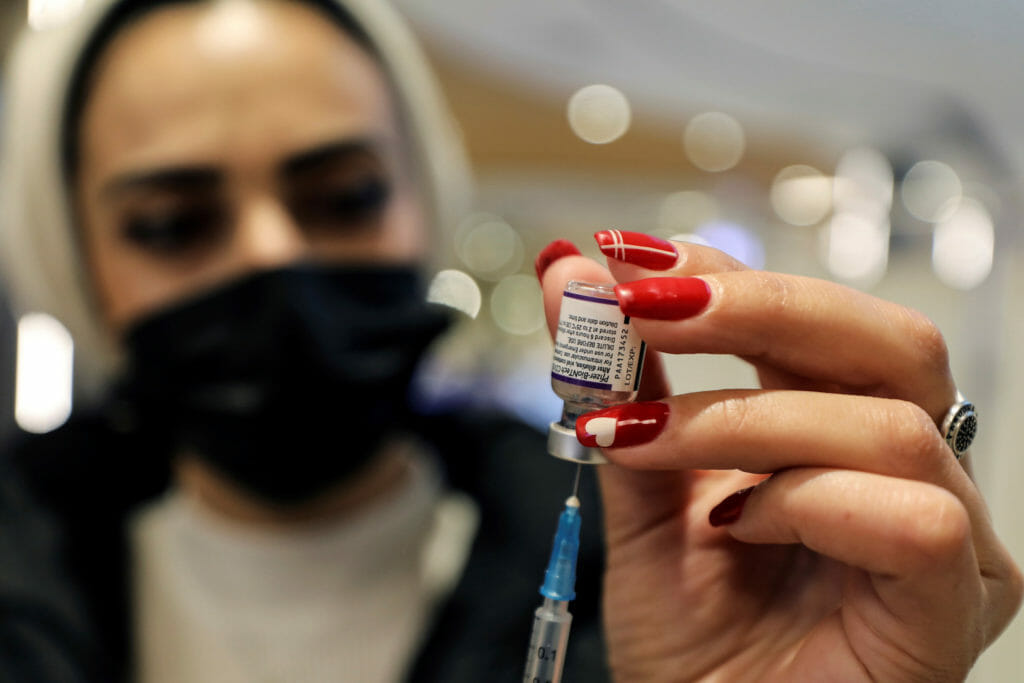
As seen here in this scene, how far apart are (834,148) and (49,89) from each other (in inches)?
53.9

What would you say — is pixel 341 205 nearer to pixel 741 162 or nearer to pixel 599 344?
pixel 599 344

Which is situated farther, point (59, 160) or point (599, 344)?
point (59, 160)

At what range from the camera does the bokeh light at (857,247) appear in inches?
35.8

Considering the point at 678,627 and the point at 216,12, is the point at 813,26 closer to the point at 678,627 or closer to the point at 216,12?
the point at 678,627

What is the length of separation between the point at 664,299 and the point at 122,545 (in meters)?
1.30

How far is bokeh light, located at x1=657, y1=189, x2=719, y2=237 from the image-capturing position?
2.22 m

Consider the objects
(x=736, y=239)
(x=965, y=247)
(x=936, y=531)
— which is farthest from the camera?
(x=736, y=239)

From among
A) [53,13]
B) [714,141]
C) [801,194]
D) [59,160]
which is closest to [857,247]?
[801,194]

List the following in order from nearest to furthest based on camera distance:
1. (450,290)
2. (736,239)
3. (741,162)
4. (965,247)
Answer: (965,247)
(450,290)
(736,239)
(741,162)

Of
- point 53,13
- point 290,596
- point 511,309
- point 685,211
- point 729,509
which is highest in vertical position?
Answer: point 53,13

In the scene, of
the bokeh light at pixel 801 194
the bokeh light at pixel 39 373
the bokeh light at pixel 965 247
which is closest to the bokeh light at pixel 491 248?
the bokeh light at pixel 801 194

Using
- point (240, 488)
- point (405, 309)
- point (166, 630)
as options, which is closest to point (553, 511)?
point (405, 309)

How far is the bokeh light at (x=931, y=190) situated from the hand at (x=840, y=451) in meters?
0.42

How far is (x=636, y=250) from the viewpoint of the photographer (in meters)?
0.51
